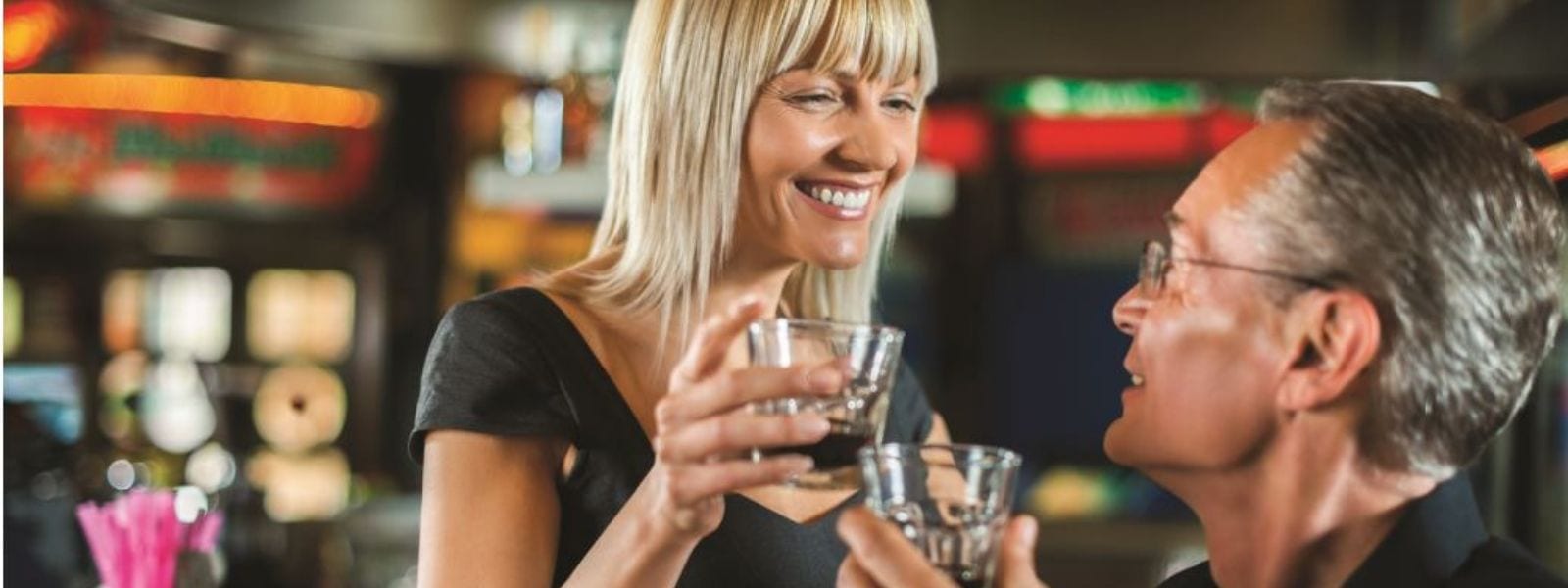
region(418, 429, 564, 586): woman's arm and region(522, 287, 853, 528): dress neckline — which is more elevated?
region(522, 287, 853, 528): dress neckline

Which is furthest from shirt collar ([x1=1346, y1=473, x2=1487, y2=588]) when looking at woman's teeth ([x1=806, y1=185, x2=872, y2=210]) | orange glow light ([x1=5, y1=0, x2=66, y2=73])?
orange glow light ([x1=5, y1=0, x2=66, y2=73])

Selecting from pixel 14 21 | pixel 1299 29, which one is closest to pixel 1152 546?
pixel 1299 29

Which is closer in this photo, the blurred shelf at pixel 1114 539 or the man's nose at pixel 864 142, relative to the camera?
the man's nose at pixel 864 142

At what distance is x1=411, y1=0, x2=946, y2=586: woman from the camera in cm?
204

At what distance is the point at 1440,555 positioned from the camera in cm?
166

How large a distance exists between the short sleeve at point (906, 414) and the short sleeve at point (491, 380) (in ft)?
1.55

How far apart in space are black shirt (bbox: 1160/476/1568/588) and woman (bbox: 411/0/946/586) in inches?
27.4

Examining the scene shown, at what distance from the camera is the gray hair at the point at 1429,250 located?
64.6 inches

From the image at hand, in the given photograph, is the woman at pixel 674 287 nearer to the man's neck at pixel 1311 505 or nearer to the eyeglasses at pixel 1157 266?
the eyeglasses at pixel 1157 266

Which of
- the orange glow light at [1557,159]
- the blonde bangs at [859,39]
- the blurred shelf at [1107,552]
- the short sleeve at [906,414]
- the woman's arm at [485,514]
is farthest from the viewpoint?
the blurred shelf at [1107,552]

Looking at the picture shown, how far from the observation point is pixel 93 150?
298 inches

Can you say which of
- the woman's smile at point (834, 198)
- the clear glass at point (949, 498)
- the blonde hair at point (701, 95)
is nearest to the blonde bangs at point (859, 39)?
the blonde hair at point (701, 95)

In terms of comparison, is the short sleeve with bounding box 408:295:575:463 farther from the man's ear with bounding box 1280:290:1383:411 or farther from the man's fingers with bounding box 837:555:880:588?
the man's ear with bounding box 1280:290:1383:411

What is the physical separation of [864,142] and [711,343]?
0.55 m
